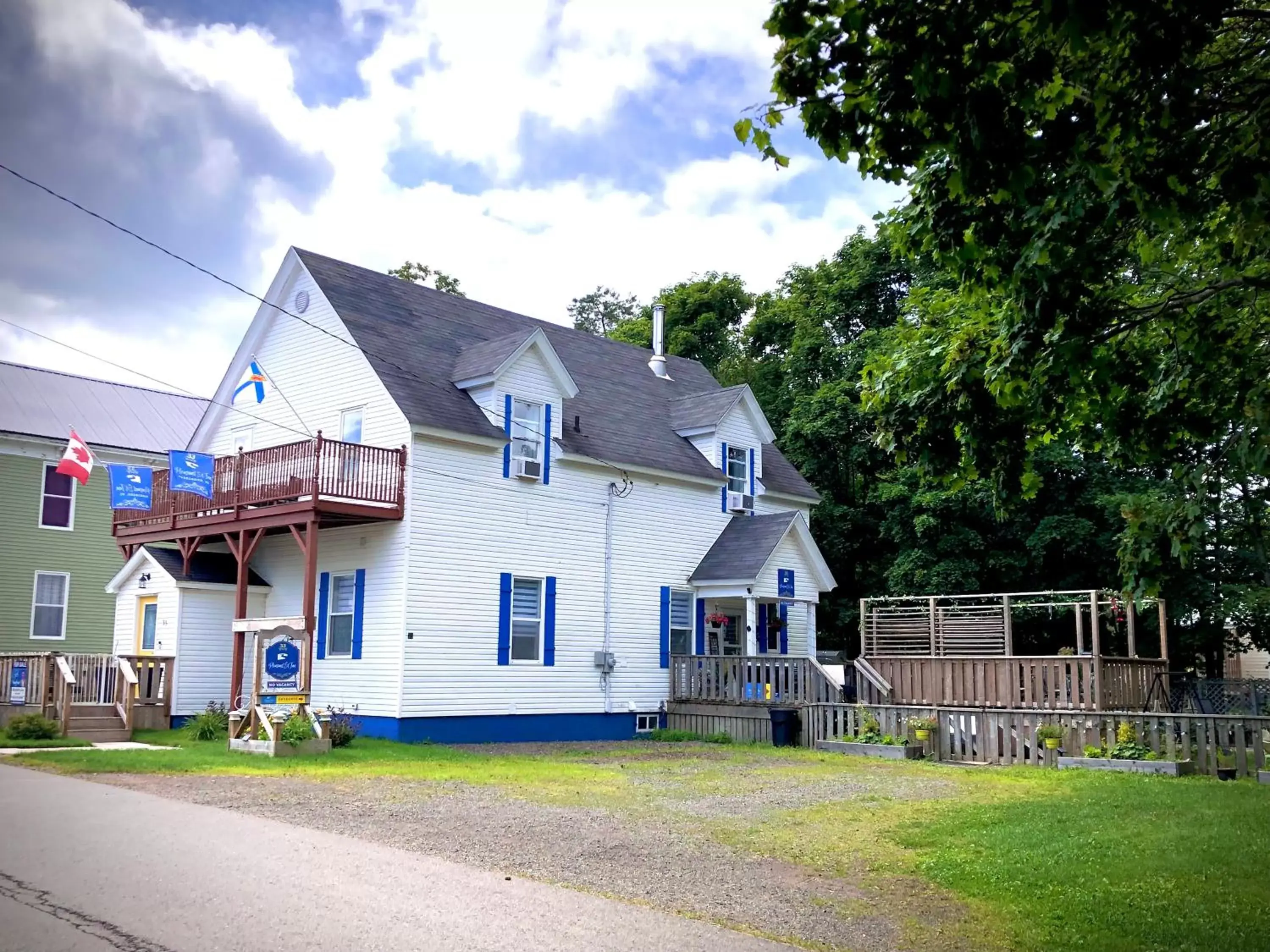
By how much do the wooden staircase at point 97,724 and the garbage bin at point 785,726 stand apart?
1208 cm

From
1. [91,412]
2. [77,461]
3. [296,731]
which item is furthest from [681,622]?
[91,412]

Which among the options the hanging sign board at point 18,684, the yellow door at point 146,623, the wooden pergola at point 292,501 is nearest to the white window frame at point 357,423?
the wooden pergola at point 292,501

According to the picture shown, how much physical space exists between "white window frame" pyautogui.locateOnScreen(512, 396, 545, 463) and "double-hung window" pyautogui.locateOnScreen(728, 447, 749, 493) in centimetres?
648

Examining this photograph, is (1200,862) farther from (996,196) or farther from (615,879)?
(996,196)

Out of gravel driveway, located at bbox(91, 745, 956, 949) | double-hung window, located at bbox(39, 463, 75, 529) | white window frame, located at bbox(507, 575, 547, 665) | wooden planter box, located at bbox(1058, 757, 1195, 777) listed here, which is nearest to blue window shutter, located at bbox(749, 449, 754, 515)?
white window frame, located at bbox(507, 575, 547, 665)

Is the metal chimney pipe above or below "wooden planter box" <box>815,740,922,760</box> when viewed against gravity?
above

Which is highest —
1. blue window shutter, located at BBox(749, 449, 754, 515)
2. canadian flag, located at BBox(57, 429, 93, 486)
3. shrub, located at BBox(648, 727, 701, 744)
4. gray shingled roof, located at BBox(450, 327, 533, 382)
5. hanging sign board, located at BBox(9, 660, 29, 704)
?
gray shingled roof, located at BBox(450, 327, 533, 382)

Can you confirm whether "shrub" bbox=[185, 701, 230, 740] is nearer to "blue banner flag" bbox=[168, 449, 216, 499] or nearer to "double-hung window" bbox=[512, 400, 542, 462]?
"blue banner flag" bbox=[168, 449, 216, 499]

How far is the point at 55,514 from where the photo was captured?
29.5 metres

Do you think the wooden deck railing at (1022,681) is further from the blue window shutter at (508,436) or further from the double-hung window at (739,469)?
the blue window shutter at (508,436)

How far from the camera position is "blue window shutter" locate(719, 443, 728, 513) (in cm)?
2808

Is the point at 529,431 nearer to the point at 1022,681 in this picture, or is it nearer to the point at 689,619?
the point at 689,619

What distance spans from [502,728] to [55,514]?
15.0m

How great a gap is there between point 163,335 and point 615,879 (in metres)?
17.9
